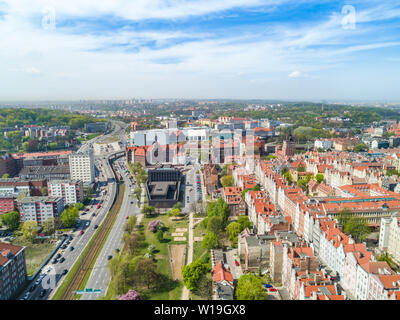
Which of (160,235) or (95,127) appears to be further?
(95,127)

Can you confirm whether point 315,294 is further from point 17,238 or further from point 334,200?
point 17,238

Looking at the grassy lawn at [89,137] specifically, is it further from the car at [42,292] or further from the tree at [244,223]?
the car at [42,292]

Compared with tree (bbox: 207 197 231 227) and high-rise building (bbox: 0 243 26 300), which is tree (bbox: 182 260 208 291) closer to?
tree (bbox: 207 197 231 227)

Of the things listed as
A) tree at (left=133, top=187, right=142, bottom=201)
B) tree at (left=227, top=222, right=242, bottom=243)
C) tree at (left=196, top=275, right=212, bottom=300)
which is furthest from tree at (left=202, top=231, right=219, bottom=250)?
tree at (left=133, top=187, right=142, bottom=201)

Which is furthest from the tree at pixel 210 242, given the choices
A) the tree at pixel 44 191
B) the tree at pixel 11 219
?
the tree at pixel 44 191

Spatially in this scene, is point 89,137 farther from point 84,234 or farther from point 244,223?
point 244,223

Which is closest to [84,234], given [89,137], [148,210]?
[148,210]
